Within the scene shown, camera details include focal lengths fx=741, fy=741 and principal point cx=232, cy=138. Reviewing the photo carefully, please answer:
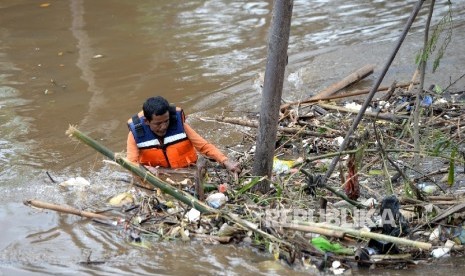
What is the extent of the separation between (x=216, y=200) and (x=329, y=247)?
107 cm

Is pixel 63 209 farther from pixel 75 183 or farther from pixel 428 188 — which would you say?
pixel 428 188

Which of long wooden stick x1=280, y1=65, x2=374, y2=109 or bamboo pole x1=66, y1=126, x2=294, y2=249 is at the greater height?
bamboo pole x1=66, y1=126, x2=294, y2=249

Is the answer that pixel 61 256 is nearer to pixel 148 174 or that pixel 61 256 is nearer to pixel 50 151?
pixel 148 174

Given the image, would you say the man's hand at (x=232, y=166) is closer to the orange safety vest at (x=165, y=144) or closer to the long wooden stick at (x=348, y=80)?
the orange safety vest at (x=165, y=144)

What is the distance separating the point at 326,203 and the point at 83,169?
2.74 meters

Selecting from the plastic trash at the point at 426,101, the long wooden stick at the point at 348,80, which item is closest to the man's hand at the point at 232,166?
the long wooden stick at the point at 348,80

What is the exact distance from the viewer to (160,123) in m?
6.20

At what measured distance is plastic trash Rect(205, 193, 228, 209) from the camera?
5422mm

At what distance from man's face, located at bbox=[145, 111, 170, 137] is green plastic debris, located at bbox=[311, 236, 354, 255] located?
193 centimetres

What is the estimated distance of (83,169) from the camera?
7.01m

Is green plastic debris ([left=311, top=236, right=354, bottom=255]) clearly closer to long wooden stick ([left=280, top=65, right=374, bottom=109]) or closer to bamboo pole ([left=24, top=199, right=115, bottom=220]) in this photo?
bamboo pole ([left=24, top=199, right=115, bottom=220])

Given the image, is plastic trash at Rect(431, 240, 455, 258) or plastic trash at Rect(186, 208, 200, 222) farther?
plastic trash at Rect(186, 208, 200, 222)

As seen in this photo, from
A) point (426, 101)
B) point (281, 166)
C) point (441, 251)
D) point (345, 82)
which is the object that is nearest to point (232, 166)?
point (281, 166)

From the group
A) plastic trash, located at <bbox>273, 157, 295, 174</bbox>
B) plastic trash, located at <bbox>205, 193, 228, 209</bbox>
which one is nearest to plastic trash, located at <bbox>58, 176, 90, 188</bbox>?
plastic trash, located at <bbox>205, 193, 228, 209</bbox>
